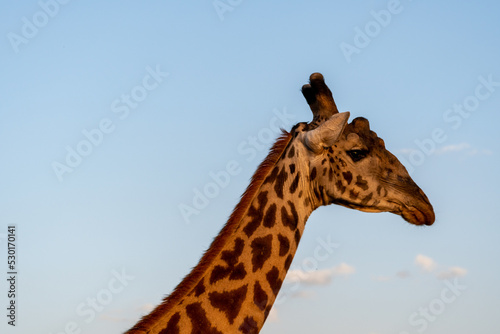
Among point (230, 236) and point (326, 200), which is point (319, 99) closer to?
point (326, 200)

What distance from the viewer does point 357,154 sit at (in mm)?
7234

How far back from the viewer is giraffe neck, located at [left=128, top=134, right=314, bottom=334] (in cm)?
574

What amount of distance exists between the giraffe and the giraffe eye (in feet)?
0.04

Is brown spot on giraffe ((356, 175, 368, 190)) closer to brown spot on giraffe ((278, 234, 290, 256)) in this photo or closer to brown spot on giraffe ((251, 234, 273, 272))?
brown spot on giraffe ((278, 234, 290, 256))

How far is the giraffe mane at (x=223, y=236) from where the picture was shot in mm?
5702

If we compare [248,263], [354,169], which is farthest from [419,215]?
[248,263]

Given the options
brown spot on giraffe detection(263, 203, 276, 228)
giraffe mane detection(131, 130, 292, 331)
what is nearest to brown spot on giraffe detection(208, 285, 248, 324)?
giraffe mane detection(131, 130, 292, 331)

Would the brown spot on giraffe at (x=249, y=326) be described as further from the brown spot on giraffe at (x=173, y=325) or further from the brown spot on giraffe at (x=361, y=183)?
the brown spot on giraffe at (x=361, y=183)

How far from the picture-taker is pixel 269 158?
696 centimetres

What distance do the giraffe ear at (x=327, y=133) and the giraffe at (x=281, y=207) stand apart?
11 mm

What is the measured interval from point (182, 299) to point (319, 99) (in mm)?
3102

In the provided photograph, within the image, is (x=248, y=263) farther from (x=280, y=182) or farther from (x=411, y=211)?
(x=411, y=211)

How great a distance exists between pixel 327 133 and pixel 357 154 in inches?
26.3

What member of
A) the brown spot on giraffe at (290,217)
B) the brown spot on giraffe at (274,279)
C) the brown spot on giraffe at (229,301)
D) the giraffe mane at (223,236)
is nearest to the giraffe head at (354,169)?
the giraffe mane at (223,236)
